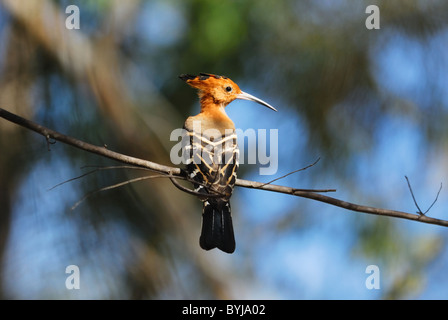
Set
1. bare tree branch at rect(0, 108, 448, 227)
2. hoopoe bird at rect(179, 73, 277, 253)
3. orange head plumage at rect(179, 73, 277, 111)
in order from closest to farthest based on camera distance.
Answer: bare tree branch at rect(0, 108, 448, 227)
hoopoe bird at rect(179, 73, 277, 253)
orange head plumage at rect(179, 73, 277, 111)

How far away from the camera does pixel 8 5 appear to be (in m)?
4.90

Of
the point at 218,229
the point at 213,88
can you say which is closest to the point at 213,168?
the point at 218,229

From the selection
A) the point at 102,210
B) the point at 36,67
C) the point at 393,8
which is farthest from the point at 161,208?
the point at 393,8

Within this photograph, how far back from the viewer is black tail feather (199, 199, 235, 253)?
117 inches

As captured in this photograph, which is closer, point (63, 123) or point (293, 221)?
point (63, 123)

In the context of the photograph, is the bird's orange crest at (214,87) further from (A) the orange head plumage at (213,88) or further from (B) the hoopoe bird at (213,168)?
(B) the hoopoe bird at (213,168)

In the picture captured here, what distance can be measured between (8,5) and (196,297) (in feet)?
9.47

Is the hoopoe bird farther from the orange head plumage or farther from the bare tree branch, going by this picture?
the bare tree branch

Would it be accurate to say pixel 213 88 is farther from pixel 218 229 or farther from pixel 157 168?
pixel 157 168

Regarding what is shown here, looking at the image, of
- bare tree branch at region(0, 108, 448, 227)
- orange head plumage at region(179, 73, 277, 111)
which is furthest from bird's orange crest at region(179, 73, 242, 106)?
bare tree branch at region(0, 108, 448, 227)

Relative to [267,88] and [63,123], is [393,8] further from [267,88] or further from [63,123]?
[63,123]

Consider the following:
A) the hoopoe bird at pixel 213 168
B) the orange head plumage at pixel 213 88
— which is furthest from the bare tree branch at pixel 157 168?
the orange head plumage at pixel 213 88

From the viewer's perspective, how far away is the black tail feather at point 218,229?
2982mm

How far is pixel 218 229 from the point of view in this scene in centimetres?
299
